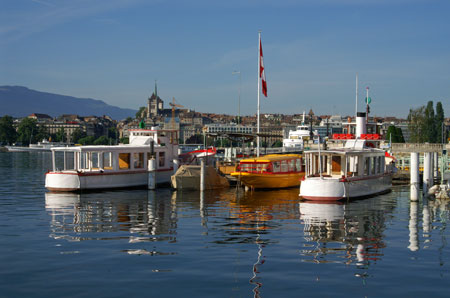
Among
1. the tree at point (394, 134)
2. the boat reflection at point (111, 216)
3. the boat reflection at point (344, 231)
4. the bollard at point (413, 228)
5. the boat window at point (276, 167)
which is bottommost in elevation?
the bollard at point (413, 228)

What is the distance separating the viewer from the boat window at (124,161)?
140 feet

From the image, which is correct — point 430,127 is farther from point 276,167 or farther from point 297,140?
point 276,167

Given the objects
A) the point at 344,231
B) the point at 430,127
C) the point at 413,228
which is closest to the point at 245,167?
the point at 413,228

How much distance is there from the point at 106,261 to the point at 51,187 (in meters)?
23.6

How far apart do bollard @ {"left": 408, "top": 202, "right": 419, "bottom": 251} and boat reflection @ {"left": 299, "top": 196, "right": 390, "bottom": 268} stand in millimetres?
1073

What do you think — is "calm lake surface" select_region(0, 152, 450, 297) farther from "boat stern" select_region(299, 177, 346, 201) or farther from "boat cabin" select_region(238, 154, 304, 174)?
"boat cabin" select_region(238, 154, 304, 174)

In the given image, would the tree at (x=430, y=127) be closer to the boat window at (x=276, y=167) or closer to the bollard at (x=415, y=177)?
the boat window at (x=276, y=167)

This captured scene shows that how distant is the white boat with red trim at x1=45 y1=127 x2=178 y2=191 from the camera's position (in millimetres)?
39562

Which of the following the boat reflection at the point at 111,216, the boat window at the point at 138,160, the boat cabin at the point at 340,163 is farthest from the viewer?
the boat window at the point at 138,160

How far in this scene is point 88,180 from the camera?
130 ft

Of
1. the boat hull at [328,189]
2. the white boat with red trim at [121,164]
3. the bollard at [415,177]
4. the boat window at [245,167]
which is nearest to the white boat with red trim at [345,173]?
the boat hull at [328,189]

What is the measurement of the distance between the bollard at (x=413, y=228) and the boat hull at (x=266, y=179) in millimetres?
11075

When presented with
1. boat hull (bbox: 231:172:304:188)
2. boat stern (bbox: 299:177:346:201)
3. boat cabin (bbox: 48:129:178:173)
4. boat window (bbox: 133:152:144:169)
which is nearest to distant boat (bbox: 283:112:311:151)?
boat cabin (bbox: 48:129:178:173)

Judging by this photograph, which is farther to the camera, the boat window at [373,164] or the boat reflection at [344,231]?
the boat window at [373,164]
